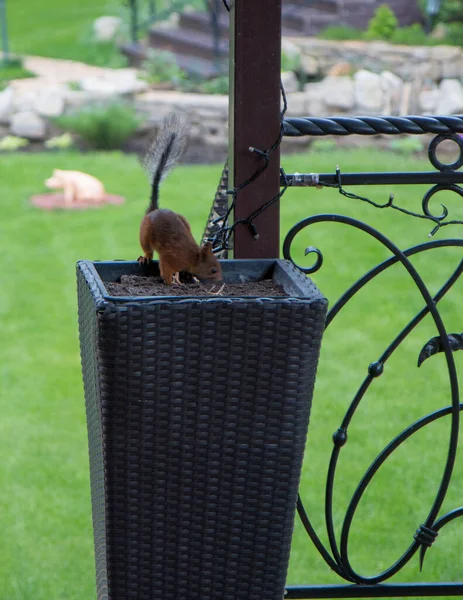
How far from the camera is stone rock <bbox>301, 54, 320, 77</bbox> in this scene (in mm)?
7262

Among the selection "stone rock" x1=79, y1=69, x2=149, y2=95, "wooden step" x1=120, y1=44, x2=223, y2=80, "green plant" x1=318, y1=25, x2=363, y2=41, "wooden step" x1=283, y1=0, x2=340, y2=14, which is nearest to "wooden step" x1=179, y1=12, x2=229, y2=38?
"wooden step" x1=120, y1=44, x2=223, y2=80

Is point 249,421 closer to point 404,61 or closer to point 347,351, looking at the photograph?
point 347,351

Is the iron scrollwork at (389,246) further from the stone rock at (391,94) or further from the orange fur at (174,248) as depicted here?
the stone rock at (391,94)

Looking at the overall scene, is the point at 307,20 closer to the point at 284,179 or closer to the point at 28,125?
the point at 28,125

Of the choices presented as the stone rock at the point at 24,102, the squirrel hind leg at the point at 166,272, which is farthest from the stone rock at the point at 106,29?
the squirrel hind leg at the point at 166,272

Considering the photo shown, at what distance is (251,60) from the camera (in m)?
1.08

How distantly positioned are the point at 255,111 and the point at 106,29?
810 cm

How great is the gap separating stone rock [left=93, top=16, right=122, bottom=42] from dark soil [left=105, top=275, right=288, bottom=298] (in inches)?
313

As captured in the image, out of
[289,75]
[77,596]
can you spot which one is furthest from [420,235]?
[77,596]

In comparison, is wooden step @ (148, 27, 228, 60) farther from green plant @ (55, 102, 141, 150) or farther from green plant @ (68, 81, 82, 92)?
green plant @ (55, 102, 141, 150)

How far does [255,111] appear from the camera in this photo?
1.10 m

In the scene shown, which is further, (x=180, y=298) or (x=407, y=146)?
(x=407, y=146)

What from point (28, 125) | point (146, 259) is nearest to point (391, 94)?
point (28, 125)

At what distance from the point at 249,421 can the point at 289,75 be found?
6.39 meters
